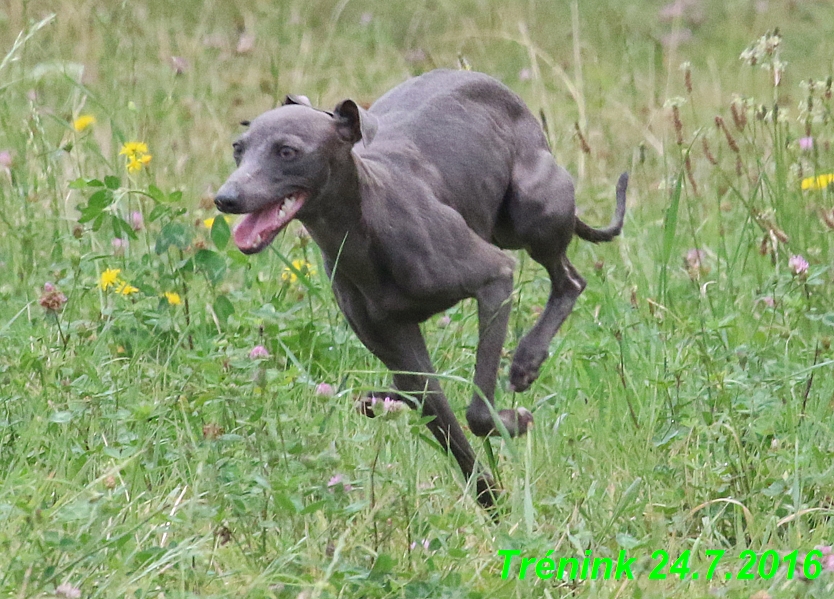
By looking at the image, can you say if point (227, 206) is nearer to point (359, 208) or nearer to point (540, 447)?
point (359, 208)

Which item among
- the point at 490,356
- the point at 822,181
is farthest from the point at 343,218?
the point at 822,181

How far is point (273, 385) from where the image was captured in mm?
3625

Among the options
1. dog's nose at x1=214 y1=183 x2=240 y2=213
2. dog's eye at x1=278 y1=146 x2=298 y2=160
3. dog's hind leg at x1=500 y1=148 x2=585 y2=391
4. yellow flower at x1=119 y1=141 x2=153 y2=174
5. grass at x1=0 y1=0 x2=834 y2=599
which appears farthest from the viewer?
yellow flower at x1=119 y1=141 x2=153 y2=174

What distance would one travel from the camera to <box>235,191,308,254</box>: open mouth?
361 cm

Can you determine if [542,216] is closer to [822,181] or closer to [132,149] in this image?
[822,181]

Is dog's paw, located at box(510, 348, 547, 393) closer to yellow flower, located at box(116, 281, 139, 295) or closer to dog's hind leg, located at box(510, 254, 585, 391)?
dog's hind leg, located at box(510, 254, 585, 391)

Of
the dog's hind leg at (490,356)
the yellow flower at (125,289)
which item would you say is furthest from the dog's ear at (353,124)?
the yellow flower at (125,289)

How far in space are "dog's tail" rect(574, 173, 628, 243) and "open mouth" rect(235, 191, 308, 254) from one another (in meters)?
1.59

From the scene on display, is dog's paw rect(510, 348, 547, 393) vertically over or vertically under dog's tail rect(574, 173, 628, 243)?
under

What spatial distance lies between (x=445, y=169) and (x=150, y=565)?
172 cm

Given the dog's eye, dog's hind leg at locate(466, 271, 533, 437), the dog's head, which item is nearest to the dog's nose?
the dog's head

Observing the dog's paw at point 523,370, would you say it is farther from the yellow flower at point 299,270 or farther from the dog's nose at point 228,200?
the dog's nose at point 228,200

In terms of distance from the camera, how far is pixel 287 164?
3.68 metres

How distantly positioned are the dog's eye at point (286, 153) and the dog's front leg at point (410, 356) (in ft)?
1.64
